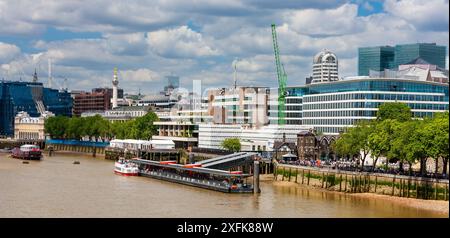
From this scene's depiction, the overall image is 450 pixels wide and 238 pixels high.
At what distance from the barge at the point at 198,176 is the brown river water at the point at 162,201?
141 centimetres

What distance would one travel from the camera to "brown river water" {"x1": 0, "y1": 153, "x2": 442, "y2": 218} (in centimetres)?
6057

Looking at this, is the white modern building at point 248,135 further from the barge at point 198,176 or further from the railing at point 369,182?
the railing at point 369,182

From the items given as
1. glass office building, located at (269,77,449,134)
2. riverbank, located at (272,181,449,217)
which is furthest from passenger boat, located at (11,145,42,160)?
riverbank, located at (272,181,449,217)

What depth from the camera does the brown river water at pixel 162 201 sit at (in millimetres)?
60572

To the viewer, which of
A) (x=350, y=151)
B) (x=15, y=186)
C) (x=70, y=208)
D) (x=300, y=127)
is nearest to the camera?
(x=70, y=208)

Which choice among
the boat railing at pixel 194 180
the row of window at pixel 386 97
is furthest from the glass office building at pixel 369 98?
the boat railing at pixel 194 180

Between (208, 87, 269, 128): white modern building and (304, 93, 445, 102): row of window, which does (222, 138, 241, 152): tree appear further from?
(208, 87, 269, 128): white modern building

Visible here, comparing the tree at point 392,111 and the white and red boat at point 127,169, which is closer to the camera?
the white and red boat at point 127,169

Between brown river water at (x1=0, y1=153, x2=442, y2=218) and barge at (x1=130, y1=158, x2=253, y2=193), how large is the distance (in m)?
1.41

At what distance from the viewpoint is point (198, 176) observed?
88.1m

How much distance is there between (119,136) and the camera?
182750 millimetres
